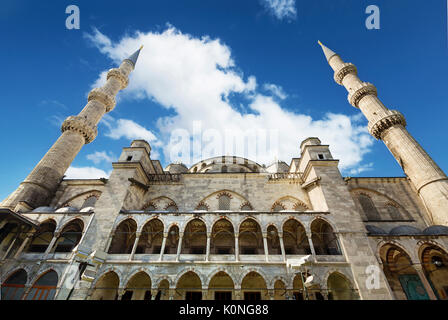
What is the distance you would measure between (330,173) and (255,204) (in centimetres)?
620

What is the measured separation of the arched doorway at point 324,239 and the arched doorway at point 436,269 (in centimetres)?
494

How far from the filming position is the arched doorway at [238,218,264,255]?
15250 millimetres

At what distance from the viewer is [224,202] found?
1788 centimetres

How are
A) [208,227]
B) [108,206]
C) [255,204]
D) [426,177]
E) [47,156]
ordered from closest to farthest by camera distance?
[208,227], [108,206], [426,177], [255,204], [47,156]

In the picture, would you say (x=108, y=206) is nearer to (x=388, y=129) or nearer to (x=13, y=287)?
(x=13, y=287)

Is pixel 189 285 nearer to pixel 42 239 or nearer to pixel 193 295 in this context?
pixel 193 295

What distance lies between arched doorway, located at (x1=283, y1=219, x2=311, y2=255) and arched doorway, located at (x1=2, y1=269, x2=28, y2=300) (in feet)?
54.3

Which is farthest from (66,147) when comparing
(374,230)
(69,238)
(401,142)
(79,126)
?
(401,142)

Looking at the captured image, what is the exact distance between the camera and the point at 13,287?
12586mm

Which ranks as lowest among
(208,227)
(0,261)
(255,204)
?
(0,261)

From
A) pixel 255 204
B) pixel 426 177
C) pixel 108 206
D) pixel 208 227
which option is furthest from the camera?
pixel 255 204

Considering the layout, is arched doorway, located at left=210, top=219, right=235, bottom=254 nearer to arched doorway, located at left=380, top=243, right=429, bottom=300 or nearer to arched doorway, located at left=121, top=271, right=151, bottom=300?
arched doorway, located at left=121, top=271, right=151, bottom=300

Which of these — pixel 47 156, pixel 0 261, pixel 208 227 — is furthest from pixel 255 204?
pixel 47 156

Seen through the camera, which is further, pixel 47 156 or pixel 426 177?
pixel 47 156
